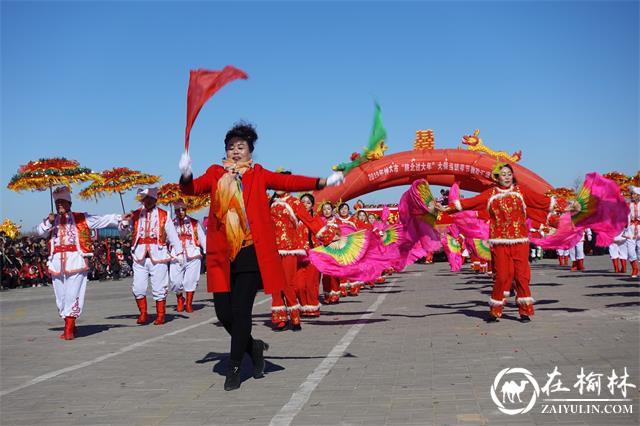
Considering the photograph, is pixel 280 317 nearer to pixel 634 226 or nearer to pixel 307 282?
pixel 307 282

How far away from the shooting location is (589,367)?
6.98m

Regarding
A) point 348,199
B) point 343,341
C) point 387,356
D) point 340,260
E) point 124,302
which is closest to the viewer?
point 387,356

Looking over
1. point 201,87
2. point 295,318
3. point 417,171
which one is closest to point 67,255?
point 295,318

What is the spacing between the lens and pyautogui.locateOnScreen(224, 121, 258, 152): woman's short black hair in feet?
24.6

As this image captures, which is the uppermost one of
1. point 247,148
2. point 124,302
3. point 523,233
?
point 247,148

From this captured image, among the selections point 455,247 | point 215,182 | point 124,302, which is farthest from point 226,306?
point 455,247

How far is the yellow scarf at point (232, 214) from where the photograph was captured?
7.17m

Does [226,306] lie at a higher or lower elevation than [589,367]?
higher

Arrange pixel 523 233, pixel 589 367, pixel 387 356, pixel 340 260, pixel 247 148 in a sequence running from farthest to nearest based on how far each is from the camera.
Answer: pixel 340 260
pixel 523 233
pixel 387 356
pixel 247 148
pixel 589 367

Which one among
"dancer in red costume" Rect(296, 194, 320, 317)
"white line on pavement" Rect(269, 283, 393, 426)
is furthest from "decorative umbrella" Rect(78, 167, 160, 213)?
"white line on pavement" Rect(269, 283, 393, 426)

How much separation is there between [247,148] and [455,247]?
1620 centimetres

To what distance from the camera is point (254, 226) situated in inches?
284

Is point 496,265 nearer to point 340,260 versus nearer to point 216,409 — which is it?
point 340,260

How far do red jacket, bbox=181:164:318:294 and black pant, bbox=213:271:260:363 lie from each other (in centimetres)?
8
